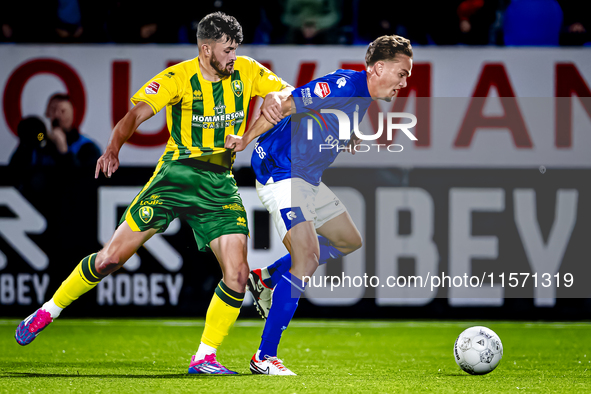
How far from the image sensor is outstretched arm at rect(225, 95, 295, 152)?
3.91 m

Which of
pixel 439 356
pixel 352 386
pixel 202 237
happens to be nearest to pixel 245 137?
pixel 202 237

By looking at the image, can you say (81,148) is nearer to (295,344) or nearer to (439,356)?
(295,344)

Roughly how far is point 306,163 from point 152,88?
2.98 ft

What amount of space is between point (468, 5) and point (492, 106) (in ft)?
2.97

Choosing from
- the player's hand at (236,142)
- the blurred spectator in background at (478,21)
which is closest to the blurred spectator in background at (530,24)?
the blurred spectator in background at (478,21)

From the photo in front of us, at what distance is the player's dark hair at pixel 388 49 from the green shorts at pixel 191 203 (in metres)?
1.03

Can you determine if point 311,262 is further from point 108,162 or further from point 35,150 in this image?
point 35,150

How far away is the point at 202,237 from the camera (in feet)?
13.9

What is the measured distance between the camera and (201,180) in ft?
14.0

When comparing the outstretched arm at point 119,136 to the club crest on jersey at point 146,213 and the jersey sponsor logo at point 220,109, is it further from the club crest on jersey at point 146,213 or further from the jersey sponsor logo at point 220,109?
the jersey sponsor logo at point 220,109

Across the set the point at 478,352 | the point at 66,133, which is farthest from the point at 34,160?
the point at 478,352

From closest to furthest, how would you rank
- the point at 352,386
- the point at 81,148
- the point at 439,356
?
the point at 352,386 < the point at 439,356 < the point at 81,148

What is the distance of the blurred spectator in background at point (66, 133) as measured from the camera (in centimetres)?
690

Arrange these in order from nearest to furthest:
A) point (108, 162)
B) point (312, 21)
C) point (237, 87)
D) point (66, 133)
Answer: point (108, 162) → point (237, 87) → point (66, 133) → point (312, 21)
